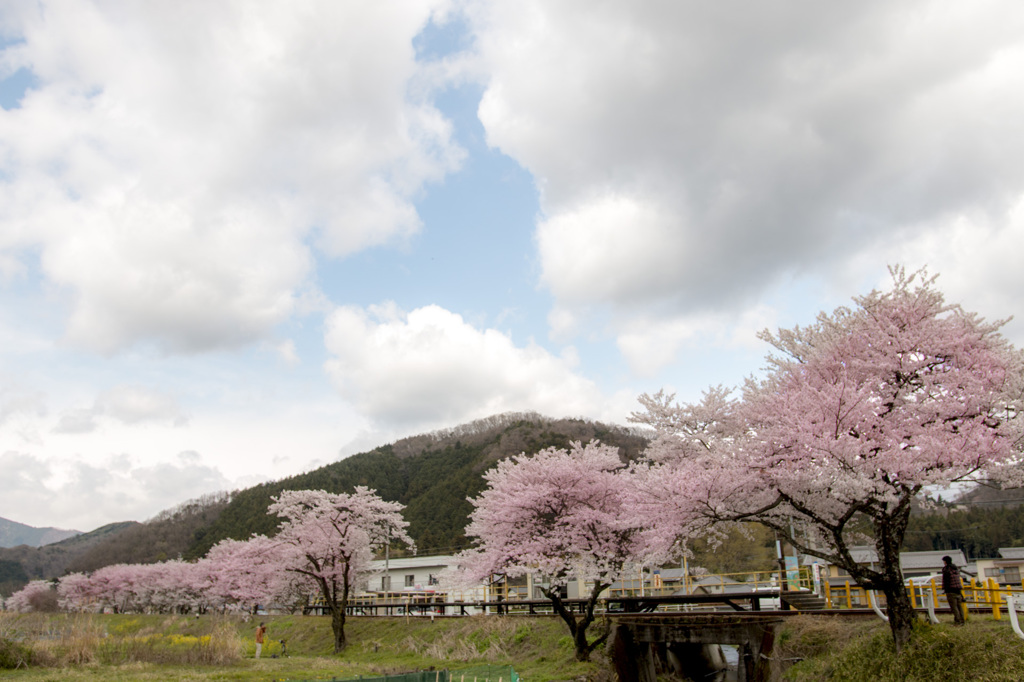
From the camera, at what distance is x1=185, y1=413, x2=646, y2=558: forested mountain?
73.8 meters

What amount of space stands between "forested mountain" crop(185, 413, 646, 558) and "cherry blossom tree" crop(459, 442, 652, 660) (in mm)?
46939

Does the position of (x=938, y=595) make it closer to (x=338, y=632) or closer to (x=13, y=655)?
(x=338, y=632)

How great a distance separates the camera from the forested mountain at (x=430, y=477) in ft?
242

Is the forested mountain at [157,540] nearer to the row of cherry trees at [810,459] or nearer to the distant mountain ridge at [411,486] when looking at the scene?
the distant mountain ridge at [411,486]

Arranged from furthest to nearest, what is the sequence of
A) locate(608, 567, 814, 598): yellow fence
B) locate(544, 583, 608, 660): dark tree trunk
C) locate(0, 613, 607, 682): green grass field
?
locate(608, 567, 814, 598): yellow fence < locate(544, 583, 608, 660): dark tree trunk < locate(0, 613, 607, 682): green grass field

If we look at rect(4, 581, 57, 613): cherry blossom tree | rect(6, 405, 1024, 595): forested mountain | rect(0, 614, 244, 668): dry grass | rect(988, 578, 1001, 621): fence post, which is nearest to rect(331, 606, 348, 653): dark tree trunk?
rect(0, 614, 244, 668): dry grass

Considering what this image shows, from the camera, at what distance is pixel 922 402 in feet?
40.6

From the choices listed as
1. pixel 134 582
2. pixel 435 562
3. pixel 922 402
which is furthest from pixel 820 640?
pixel 134 582

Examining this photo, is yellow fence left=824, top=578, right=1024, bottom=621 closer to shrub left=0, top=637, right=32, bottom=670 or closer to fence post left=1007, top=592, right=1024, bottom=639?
fence post left=1007, top=592, right=1024, bottom=639

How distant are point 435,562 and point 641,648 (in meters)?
39.9

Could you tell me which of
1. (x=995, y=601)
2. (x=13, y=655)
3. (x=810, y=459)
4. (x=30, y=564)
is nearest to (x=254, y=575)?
(x=13, y=655)

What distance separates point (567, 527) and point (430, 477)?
74.9m

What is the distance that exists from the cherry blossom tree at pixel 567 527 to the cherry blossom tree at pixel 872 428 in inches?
144

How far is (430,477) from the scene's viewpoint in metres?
90.9
